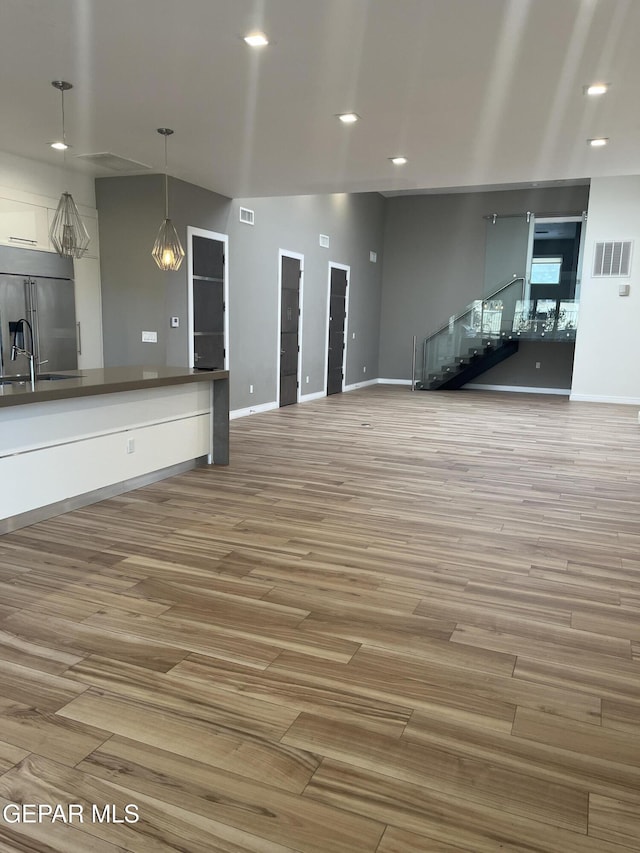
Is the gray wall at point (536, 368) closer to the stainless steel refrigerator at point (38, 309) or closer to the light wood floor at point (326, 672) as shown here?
the light wood floor at point (326, 672)

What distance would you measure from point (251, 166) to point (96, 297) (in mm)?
→ 2506

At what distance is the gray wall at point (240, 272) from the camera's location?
7.42 metres

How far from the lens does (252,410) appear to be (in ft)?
31.2

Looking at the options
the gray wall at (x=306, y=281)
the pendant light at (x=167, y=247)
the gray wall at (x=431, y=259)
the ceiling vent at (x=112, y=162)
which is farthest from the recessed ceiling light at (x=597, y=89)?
the gray wall at (x=431, y=259)

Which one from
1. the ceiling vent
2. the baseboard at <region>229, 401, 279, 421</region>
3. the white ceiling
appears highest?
the white ceiling

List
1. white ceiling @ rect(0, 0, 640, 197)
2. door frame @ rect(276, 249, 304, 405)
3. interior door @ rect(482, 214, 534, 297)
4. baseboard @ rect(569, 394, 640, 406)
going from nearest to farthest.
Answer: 1. white ceiling @ rect(0, 0, 640, 197)
2. door frame @ rect(276, 249, 304, 405)
3. baseboard @ rect(569, 394, 640, 406)
4. interior door @ rect(482, 214, 534, 297)

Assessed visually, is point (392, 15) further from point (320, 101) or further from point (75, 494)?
point (75, 494)

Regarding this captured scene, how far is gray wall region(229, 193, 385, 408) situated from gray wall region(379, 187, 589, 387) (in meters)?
0.37

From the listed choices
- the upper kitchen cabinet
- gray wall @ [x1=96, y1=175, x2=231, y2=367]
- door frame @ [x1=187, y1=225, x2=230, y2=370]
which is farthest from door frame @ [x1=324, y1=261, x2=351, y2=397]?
the upper kitchen cabinet

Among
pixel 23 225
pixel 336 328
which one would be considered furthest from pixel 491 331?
pixel 23 225

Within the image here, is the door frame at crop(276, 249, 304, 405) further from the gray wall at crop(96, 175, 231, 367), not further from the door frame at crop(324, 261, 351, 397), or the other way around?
the gray wall at crop(96, 175, 231, 367)

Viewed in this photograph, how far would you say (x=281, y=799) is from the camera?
1.83m

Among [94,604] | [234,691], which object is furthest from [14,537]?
[234,691]

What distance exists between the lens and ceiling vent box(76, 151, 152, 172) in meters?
6.36
